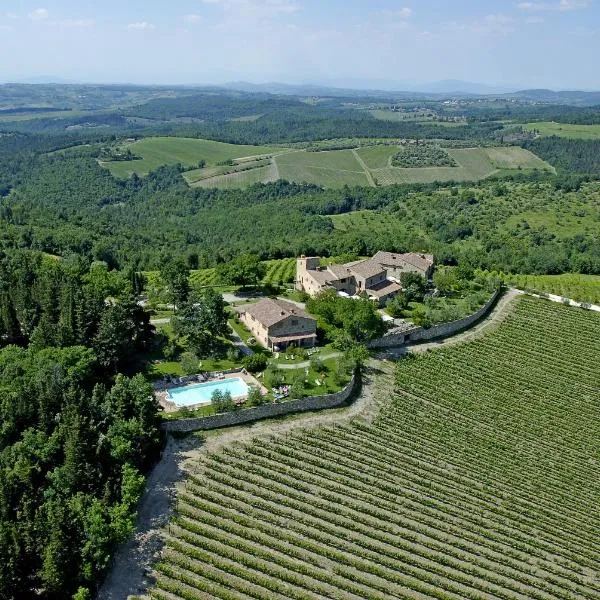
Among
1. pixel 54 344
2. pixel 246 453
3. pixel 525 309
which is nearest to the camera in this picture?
pixel 246 453

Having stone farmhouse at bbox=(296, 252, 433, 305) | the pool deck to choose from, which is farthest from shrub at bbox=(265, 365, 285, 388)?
stone farmhouse at bbox=(296, 252, 433, 305)

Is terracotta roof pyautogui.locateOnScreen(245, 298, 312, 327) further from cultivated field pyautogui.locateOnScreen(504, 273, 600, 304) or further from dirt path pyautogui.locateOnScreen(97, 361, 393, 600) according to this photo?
cultivated field pyautogui.locateOnScreen(504, 273, 600, 304)

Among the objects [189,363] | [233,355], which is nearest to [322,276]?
[233,355]

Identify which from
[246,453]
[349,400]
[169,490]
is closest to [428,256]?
[349,400]

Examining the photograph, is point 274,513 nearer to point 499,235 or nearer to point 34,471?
point 34,471

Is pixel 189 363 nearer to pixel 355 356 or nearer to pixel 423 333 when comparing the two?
pixel 355 356
